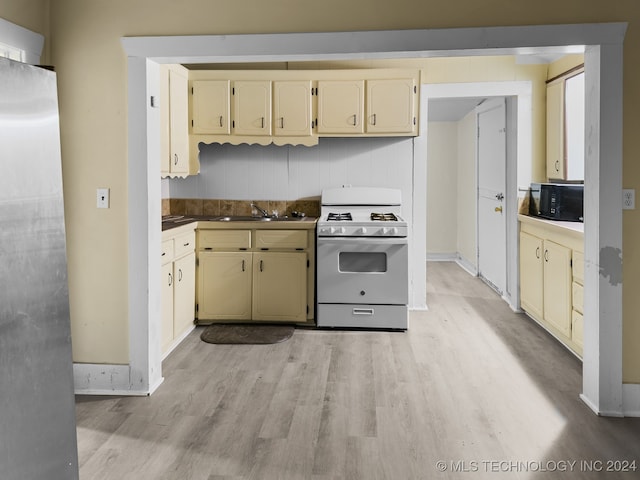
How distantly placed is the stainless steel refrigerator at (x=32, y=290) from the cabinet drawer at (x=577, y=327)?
3.11m

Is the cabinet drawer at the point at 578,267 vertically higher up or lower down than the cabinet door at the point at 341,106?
lower down

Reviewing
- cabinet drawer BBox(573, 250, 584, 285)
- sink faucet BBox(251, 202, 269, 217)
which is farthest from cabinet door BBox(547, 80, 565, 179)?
sink faucet BBox(251, 202, 269, 217)

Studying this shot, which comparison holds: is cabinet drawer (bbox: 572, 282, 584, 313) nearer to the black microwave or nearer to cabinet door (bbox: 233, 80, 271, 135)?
the black microwave

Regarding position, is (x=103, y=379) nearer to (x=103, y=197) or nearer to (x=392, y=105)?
(x=103, y=197)

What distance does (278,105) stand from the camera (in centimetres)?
477

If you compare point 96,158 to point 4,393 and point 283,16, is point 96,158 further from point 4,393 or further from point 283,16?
point 4,393

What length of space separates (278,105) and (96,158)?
6.50ft

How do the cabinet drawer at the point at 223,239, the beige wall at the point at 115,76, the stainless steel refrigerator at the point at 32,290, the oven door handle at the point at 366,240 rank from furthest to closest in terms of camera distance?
1. the cabinet drawer at the point at 223,239
2. the oven door handle at the point at 366,240
3. the beige wall at the point at 115,76
4. the stainless steel refrigerator at the point at 32,290

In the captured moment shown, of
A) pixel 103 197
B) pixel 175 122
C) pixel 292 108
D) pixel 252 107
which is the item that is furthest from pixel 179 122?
pixel 103 197

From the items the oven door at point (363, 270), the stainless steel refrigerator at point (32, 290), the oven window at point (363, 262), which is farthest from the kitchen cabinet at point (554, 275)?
the stainless steel refrigerator at point (32, 290)

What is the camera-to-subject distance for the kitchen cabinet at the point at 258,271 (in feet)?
15.2

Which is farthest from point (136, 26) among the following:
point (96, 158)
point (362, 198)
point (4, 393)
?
point (362, 198)

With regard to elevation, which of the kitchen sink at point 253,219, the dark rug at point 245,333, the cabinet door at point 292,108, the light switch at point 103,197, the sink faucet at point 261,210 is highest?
the cabinet door at point 292,108

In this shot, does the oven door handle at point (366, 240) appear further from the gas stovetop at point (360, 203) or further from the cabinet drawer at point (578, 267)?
the cabinet drawer at point (578, 267)
